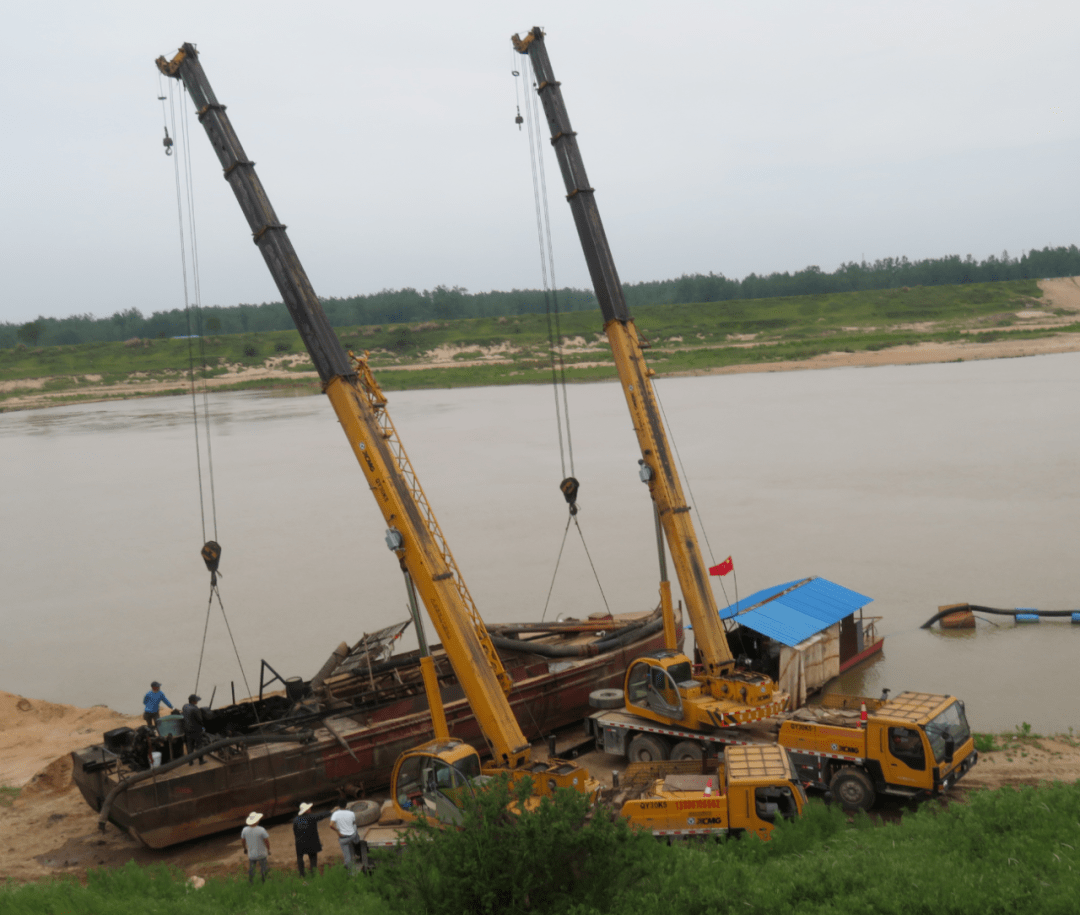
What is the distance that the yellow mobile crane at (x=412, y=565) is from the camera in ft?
39.4

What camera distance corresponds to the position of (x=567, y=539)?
29562mm

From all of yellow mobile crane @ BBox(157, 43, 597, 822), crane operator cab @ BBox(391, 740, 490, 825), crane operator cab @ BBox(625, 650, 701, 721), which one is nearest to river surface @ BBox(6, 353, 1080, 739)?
crane operator cab @ BBox(625, 650, 701, 721)

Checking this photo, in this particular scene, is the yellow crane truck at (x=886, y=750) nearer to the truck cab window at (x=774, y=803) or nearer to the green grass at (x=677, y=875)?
the green grass at (x=677, y=875)

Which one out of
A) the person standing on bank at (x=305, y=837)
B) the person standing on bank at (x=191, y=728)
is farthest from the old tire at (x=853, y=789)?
the person standing on bank at (x=191, y=728)

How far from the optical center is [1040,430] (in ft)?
135

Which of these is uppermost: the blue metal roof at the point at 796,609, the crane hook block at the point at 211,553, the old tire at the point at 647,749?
the crane hook block at the point at 211,553

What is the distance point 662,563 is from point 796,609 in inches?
158

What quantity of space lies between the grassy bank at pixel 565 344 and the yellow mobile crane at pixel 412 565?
69.6m

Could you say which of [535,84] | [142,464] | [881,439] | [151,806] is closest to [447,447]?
[142,464]

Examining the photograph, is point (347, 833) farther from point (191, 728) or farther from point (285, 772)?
point (191, 728)

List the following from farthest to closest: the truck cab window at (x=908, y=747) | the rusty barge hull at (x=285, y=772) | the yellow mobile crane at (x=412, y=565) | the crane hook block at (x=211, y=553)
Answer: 1. the crane hook block at (x=211, y=553)
2. the rusty barge hull at (x=285, y=772)
3. the truck cab window at (x=908, y=747)
4. the yellow mobile crane at (x=412, y=565)

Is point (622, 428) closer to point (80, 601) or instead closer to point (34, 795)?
point (80, 601)

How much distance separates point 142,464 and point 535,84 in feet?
134

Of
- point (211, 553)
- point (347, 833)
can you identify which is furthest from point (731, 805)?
point (211, 553)
